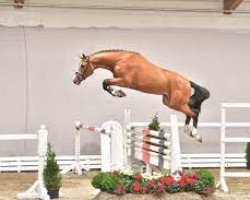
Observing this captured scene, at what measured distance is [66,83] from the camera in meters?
11.1

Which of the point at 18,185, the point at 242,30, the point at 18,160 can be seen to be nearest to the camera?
the point at 18,185

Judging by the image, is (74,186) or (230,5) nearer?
(74,186)

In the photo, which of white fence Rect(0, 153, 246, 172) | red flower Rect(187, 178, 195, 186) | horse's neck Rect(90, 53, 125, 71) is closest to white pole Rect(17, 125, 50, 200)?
horse's neck Rect(90, 53, 125, 71)

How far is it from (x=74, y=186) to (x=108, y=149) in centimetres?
118

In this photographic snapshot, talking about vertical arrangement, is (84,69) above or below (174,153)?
above

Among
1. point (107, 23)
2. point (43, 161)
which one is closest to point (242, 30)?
A: point (107, 23)

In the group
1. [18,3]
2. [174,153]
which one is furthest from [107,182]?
[18,3]

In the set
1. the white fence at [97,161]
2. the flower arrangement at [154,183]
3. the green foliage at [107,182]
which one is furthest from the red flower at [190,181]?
the white fence at [97,161]

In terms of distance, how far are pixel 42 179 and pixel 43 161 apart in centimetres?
26

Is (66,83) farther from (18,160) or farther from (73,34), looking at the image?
(18,160)

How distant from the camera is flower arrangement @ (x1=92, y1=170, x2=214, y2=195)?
5598mm

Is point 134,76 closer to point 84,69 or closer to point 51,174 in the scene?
point 84,69

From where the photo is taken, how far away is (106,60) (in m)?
7.20

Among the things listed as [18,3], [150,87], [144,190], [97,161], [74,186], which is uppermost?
[18,3]
